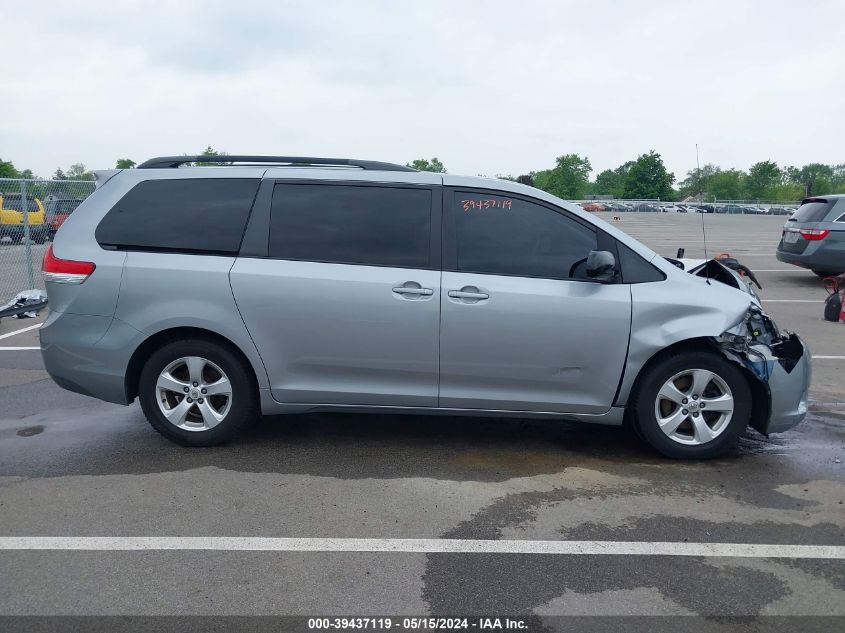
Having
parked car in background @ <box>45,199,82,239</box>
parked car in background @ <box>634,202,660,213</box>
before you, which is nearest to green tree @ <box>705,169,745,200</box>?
parked car in background @ <box>634,202,660,213</box>

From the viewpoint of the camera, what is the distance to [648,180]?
8044cm

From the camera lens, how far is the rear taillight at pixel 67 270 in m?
4.64

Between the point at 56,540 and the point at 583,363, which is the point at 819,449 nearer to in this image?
the point at 583,363

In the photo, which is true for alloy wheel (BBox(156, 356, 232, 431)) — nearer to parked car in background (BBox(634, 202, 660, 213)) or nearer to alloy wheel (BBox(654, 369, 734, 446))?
alloy wheel (BBox(654, 369, 734, 446))

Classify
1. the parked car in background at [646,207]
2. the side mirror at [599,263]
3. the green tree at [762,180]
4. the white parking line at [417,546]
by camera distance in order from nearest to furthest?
1. the white parking line at [417,546]
2. the side mirror at [599,263]
3. the parked car in background at [646,207]
4. the green tree at [762,180]

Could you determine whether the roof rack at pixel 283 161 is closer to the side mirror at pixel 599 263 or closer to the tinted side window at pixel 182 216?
the tinted side window at pixel 182 216

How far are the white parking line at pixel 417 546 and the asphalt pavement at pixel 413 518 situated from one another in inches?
0.5

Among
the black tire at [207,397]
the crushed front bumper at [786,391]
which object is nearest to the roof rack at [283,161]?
the black tire at [207,397]

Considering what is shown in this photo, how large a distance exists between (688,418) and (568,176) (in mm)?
81779

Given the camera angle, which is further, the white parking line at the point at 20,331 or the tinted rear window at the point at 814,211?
the tinted rear window at the point at 814,211

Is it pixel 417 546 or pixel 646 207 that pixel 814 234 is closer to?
pixel 417 546

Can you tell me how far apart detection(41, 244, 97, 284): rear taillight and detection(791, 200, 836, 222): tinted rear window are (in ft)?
40.6

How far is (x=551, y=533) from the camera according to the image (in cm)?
365

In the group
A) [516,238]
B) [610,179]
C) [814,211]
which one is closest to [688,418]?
[516,238]
